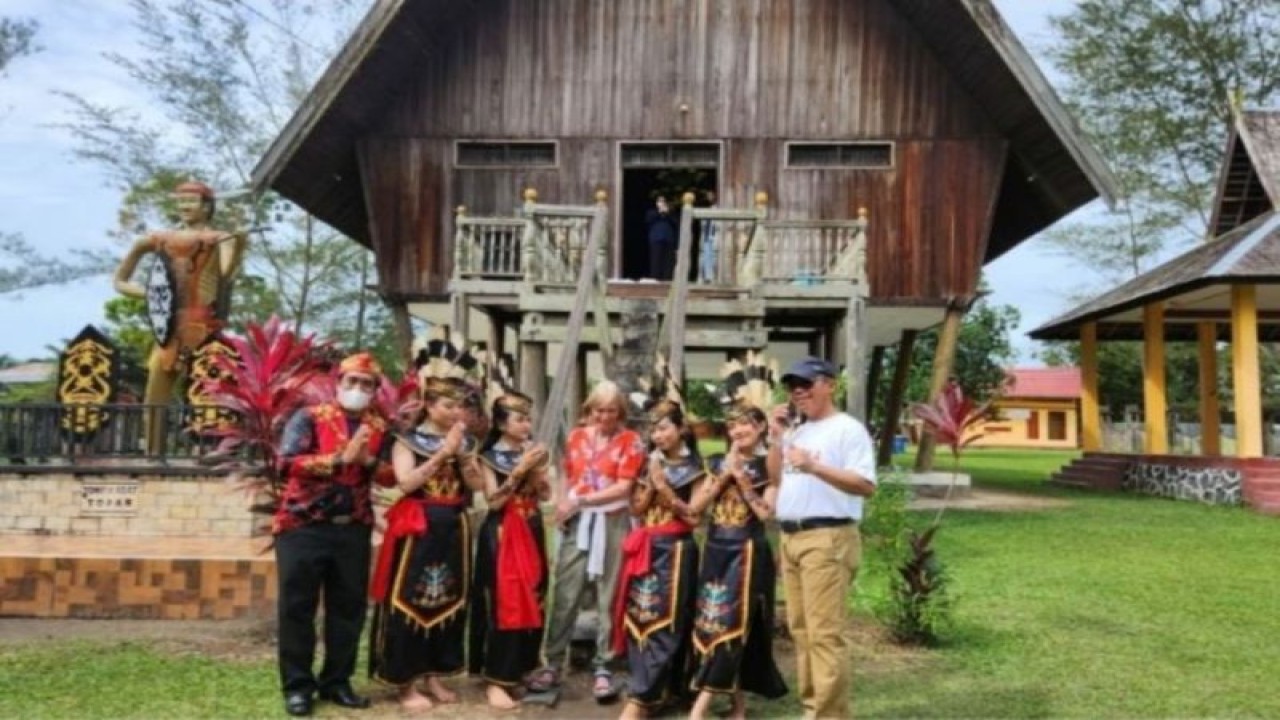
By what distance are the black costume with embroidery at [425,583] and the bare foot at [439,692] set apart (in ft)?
0.40

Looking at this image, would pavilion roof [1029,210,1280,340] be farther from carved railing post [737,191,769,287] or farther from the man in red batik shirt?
the man in red batik shirt

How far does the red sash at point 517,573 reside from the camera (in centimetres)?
524

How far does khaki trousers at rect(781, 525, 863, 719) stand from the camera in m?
4.56

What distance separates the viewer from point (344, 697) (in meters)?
5.21

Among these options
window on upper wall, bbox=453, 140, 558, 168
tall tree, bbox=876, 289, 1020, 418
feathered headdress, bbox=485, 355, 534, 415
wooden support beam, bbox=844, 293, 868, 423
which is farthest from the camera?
tall tree, bbox=876, 289, 1020, 418

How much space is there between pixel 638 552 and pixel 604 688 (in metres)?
0.72

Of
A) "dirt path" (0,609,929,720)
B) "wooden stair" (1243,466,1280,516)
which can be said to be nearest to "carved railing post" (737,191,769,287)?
"dirt path" (0,609,929,720)

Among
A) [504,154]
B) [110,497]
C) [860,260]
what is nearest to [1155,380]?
[860,260]

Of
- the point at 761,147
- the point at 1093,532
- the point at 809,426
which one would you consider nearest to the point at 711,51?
the point at 761,147

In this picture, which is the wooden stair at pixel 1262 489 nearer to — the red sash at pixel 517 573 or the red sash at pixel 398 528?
the red sash at pixel 517 573

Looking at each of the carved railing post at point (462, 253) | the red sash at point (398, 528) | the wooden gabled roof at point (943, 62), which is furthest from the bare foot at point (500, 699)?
the wooden gabled roof at point (943, 62)

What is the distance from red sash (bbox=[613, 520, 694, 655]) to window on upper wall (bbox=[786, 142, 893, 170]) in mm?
9259

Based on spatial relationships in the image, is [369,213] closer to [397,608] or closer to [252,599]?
[252,599]

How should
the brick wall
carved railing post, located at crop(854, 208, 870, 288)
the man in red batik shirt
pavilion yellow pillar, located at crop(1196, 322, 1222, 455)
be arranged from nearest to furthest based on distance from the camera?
the man in red batik shirt
the brick wall
carved railing post, located at crop(854, 208, 870, 288)
pavilion yellow pillar, located at crop(1196, 322, 1222, 455)
